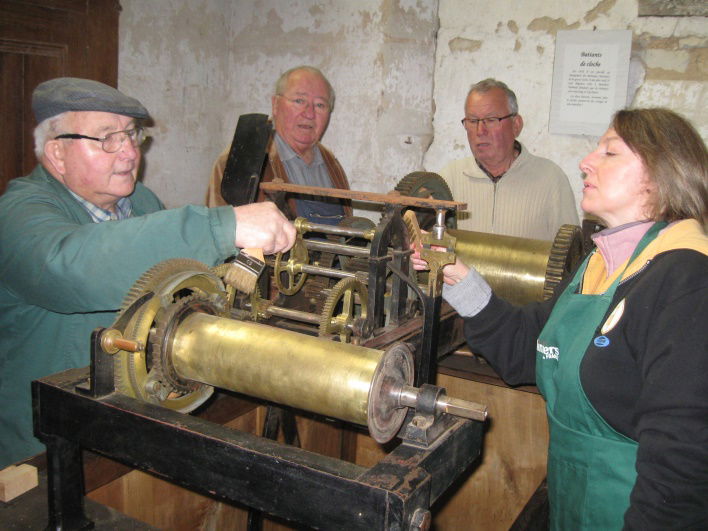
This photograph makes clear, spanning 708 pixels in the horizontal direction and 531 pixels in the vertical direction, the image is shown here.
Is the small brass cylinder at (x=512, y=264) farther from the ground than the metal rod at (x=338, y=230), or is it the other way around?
the metal rod at (x=338, y=230)

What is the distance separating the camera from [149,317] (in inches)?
50.6

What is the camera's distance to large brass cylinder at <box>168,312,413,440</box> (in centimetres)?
114

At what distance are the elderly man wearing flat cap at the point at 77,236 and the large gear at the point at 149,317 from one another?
0.04 m

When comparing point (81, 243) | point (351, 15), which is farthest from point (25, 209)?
point (351, 15)

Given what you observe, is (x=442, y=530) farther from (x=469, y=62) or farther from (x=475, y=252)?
(x=469, y=62)

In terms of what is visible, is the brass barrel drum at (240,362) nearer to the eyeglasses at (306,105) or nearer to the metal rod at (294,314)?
the metal rod at (294,314)

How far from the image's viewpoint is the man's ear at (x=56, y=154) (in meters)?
1.77

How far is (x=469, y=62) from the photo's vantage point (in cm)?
400

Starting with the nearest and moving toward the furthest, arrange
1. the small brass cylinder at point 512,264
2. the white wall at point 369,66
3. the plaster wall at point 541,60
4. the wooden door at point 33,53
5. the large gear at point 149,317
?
the large gear at point 149,317
the small brass cylinder at point 512,264
the wooden door at point 33,53
the plaster wall at point 541,60
the white wall at point 369,66

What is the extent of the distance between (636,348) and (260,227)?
87 centimetres

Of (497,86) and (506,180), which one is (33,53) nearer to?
(497,86)

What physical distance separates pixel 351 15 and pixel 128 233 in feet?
10.1

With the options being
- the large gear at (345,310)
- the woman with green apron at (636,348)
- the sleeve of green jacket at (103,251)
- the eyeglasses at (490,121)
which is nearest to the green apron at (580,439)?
the woman with green apron at (636,348)

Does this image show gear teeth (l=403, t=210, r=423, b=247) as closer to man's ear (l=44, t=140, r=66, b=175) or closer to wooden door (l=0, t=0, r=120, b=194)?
man's ear (l=44, t=140, r=66, b=175)
